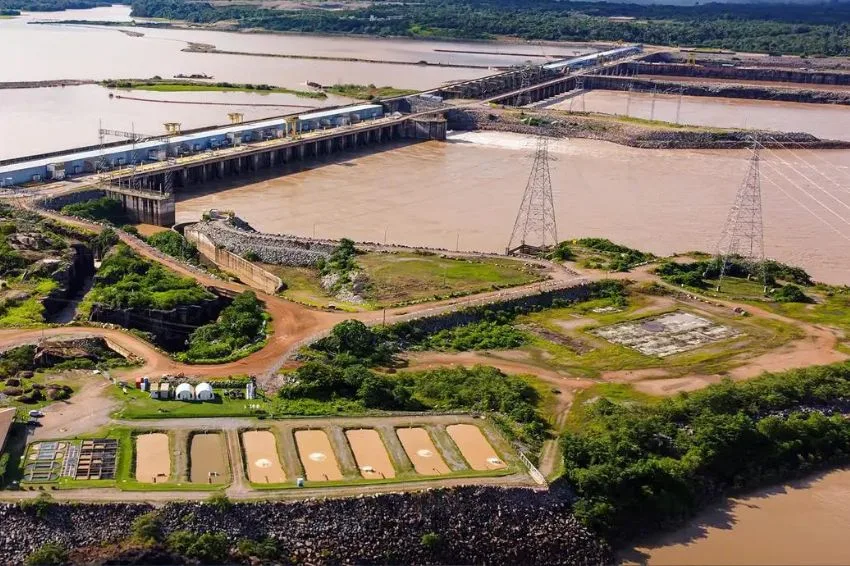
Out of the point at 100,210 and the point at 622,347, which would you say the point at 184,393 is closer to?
the point at 622,347

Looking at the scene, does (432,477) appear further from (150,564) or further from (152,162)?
(152,162)

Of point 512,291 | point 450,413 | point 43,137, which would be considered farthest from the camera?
point 43,137

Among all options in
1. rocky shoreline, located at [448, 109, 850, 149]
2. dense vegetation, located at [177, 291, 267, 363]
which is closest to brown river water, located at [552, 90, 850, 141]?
rocky shoreline, located at [448, 109, 850, 149]

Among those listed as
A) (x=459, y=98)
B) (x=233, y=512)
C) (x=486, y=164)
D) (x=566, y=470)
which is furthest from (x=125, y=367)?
(x=459, y=98)

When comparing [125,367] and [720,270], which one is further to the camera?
→ [720,270]

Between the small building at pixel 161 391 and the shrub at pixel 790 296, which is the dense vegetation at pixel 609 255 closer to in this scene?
the shrub at pixel 790 296

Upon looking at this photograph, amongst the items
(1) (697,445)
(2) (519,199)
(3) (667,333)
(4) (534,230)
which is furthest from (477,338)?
(2) (519,199)
